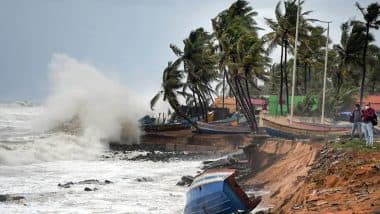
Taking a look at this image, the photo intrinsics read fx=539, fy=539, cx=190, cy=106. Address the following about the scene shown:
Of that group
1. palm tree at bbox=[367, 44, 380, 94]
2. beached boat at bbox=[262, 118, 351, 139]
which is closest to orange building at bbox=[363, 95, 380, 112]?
palm tree at bbox=[367, 44, 380, 94]

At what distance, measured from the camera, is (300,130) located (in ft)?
107

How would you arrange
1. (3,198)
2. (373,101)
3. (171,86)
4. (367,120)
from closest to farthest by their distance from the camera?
(367,120), (3,198), (171,86), (373,101)

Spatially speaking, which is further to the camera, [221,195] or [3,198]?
[3,198]

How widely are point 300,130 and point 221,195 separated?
1958 centimetres

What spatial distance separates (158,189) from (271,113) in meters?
29.6

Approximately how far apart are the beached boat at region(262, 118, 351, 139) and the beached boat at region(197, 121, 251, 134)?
9587mm

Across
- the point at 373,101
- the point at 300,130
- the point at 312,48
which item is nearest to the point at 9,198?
the point at 300,130

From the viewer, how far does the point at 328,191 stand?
12.1 metres

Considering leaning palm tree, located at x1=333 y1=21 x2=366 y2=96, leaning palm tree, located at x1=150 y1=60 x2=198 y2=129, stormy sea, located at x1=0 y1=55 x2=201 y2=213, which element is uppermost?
leaning palm tree, located at x1=333 y1=21 x2=366 y2=96

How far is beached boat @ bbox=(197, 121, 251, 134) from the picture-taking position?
147 feet

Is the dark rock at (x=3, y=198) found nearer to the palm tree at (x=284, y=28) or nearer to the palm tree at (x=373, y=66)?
the palm tree at (x=284, y=28)

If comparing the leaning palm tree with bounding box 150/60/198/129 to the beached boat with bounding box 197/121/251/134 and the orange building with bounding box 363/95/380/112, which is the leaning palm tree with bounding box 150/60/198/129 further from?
the orange building with bounding box 363/95/380/112

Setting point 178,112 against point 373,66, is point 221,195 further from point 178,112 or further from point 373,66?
point 373,66

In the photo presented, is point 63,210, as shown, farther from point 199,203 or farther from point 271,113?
point 271,113
